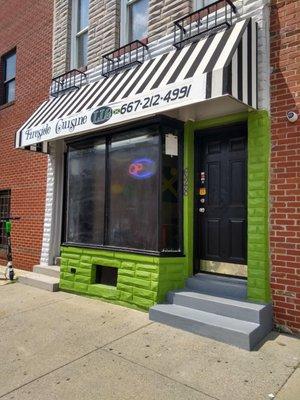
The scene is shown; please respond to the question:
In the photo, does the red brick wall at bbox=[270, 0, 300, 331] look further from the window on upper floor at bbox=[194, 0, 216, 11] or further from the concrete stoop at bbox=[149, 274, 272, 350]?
the window on upper floor at bbox=[194, 0, 216, 11]

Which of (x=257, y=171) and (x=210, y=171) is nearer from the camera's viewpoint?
(x=257, y=171)

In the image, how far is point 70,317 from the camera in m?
5.47

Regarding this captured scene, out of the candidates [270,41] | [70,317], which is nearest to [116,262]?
[70,317]

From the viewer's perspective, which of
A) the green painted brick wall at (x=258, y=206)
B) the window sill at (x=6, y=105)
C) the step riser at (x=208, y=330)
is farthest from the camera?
the window sill at (x=6, y=105)

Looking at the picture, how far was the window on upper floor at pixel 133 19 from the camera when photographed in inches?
277

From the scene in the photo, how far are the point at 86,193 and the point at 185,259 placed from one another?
2319 millimetres

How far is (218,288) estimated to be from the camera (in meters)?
5.34

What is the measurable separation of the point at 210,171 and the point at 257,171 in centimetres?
100

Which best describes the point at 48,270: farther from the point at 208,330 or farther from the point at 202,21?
the point at 202,21

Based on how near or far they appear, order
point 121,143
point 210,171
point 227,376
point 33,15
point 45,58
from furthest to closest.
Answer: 1. point 33,15
2. point 45,58
3. point 121,143
4. point 210,171
5. point 227,376

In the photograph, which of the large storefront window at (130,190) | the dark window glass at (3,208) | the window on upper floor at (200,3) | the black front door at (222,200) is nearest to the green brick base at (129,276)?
the large storefront window at (130,190)

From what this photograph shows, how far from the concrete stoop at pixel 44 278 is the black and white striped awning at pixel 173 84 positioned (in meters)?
2.69

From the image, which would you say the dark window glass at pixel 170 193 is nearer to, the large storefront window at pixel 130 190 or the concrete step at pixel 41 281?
the large storefront window at pixel 130 190

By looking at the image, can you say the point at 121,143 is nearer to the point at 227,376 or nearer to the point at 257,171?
the point at 257,171
